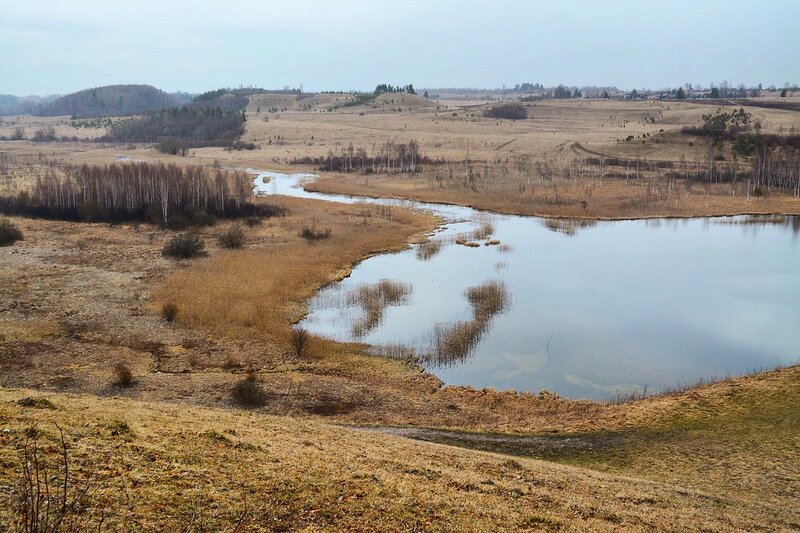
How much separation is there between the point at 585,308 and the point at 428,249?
40.8ft

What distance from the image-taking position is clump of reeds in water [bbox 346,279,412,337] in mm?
25719

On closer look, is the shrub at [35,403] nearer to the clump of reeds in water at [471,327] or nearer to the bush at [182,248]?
the clump of reeds in water at [471,327]

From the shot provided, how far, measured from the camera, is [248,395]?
17188 mm

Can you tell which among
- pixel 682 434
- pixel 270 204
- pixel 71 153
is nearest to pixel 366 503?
pixel 682 434

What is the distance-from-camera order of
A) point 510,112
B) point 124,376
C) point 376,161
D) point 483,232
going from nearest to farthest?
point 124,376, point 483,232, point 376,161, point 510,112

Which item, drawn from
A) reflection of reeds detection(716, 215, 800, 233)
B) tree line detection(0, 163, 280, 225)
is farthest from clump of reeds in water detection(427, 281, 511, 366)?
reflection of reeds detection(716, 215, 800, 233)

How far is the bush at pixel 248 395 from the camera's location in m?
17.1

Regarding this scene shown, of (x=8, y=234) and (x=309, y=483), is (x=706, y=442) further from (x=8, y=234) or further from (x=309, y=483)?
(x=8, y=234)

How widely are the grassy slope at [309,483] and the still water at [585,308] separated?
848cm

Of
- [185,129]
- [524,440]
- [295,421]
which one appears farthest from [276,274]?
[185,129]

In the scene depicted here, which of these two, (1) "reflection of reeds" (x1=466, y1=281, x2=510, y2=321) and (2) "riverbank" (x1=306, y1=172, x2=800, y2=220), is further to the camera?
(2) "riverbank" (x1=306, y1=172, x2=800, y2=220)

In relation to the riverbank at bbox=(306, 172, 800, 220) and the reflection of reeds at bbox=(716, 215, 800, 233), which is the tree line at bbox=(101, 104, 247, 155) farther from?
the reflection of reeds at bbox=(716, 215, 800, 233)

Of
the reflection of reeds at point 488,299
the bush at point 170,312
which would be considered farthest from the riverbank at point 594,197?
the bush at point 170,312

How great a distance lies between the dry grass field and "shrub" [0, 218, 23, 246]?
0.60 m
